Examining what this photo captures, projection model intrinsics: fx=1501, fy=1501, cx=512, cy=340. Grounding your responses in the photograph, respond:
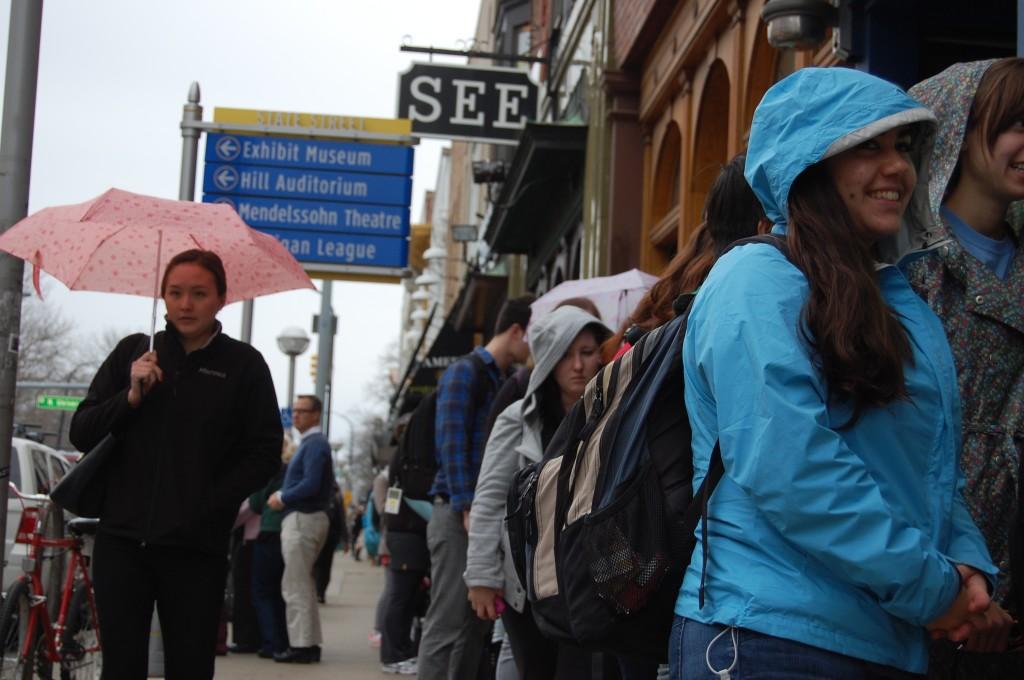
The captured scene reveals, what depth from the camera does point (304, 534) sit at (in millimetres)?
11641

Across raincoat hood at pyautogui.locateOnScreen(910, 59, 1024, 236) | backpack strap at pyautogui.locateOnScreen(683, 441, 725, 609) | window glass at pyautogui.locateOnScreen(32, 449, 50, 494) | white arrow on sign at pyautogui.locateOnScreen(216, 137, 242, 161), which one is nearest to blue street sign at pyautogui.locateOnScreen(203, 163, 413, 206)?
white arrow on sign at pyautogui.locateOnScreen(216, 137, 242, 161)

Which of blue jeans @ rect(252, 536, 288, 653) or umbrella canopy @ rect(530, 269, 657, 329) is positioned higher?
umbrella canopy @ rect(530, 269, 657, 329)

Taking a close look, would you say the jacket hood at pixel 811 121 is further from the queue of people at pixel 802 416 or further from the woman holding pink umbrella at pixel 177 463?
the woman holding pink umbrella at pixel 177 463

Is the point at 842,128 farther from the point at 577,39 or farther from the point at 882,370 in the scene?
the point at 577,39

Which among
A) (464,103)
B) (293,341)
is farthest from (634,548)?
(293,341)

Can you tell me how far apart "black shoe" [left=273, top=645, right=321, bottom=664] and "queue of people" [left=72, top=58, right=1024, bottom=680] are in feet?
20.0

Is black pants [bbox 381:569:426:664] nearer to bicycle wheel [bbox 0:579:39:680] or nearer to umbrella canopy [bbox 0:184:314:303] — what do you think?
bicycle wheel [bbox 0:579:39:680]

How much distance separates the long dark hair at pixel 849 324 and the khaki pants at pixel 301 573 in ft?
29.8

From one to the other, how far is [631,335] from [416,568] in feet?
20.7

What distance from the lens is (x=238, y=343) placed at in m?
5.50

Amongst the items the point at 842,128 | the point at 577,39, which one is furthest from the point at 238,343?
the point at 577,39

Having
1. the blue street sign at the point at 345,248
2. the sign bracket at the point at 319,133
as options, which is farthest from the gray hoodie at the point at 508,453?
the blue street sign at the point at 345,248

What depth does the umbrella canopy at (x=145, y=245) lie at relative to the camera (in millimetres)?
6426

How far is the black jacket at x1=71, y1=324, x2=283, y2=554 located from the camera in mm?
5039
